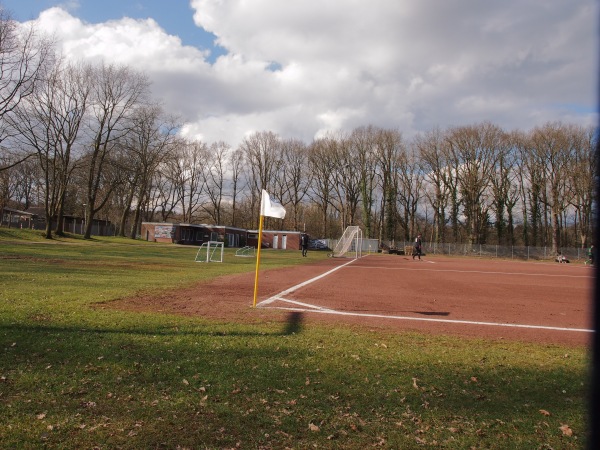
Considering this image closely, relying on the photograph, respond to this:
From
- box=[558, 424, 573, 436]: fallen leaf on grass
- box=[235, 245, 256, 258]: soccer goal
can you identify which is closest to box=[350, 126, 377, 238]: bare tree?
box=[235, 245, 256, 258]: soccer goal

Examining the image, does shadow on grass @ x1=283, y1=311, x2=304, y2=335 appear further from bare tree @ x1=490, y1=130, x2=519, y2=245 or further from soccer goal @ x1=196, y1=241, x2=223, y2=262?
bare tree @ x1=490, y1=130, x2=519, y2=245

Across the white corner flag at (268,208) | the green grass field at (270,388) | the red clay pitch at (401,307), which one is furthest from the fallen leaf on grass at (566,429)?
the white corner flag at (268,208)

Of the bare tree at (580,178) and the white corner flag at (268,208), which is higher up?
the bare tree at (580,178)

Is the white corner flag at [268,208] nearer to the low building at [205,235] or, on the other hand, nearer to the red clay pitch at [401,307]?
the red clay pitch at [401,307]

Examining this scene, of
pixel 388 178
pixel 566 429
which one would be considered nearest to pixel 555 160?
pixel 388 178

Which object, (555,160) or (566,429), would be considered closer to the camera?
(566,429)

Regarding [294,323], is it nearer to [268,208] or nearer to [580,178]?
[268,208]

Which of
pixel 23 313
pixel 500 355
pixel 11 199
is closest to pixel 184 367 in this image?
pixel 23 313

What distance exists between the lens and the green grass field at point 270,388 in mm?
3629

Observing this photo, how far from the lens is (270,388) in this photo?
4.66 m

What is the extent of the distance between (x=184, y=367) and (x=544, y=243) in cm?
7215

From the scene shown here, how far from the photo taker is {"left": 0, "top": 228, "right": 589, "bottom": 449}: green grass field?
11.9ft

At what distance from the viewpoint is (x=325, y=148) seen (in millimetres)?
71500

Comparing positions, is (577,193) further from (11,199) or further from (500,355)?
(11,199)
